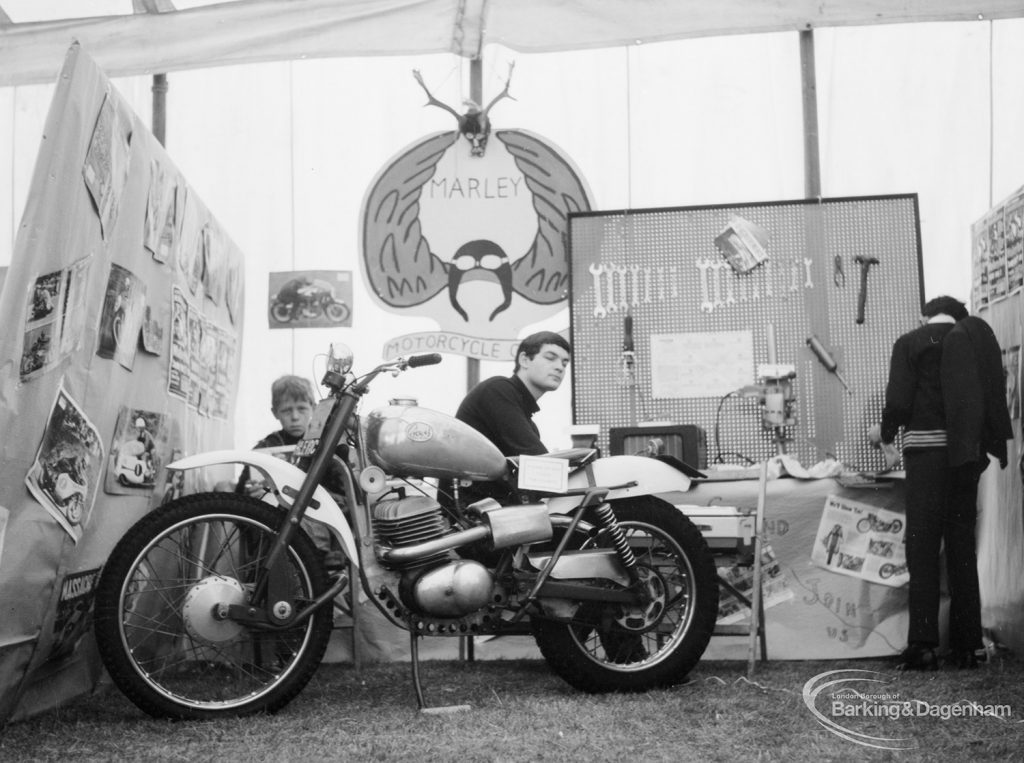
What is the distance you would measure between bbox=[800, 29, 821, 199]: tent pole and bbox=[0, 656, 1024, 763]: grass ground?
2114 millimetres

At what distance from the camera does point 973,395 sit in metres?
3.39

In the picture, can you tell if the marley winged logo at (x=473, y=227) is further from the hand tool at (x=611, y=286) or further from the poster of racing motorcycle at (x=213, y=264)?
the poster of racing motorcycle at (x=213, y=264)

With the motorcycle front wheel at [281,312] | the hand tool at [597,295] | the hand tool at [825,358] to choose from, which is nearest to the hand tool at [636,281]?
the hand tool at [597,295]

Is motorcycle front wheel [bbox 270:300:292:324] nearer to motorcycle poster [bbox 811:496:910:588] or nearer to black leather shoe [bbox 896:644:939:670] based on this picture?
motorcycle poster [bbox 811:496:910:588]

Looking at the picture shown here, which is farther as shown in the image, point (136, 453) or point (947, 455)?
point (947, 455)

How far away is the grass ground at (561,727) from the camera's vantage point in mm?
2258

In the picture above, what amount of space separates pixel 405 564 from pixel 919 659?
178 cm

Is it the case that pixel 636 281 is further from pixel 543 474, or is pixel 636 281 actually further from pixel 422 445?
pixel 422 445

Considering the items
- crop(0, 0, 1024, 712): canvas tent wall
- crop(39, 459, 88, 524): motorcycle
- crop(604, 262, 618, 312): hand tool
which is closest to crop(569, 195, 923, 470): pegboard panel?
crop(604, 262, 618, 312): hand tool

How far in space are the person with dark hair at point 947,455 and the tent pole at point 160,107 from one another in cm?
315

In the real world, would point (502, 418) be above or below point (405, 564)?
above

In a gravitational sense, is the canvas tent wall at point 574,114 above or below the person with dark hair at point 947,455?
above

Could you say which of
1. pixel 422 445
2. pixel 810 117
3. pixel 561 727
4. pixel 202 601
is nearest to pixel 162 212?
pixel 422 445

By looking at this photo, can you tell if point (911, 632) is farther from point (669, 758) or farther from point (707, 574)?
point (669, 758)
